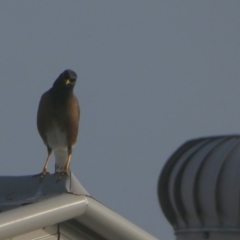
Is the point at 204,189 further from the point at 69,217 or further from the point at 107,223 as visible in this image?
the point at 69,217

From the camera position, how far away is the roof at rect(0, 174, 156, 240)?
5.82m

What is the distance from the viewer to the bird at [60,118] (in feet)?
34.0

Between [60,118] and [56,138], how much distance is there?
254 millimetres

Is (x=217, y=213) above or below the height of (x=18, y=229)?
below

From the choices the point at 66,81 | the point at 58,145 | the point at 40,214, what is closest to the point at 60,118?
the point at 58,145

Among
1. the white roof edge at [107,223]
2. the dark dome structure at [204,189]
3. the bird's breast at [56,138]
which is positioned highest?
the bird's breast at [56,138]

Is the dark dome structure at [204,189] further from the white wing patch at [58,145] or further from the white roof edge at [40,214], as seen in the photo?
the white roof edge at [40,214]

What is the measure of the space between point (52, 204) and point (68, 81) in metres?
4.37

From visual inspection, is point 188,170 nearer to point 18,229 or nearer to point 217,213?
point 217,213

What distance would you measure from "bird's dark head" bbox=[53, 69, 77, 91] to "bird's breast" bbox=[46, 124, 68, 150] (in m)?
0.48

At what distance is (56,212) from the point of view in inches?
236

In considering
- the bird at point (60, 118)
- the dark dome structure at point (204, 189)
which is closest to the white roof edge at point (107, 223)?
the bird at point (60, 118)

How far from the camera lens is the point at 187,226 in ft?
58.4

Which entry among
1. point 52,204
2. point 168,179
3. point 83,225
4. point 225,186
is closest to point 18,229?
point 52,204
